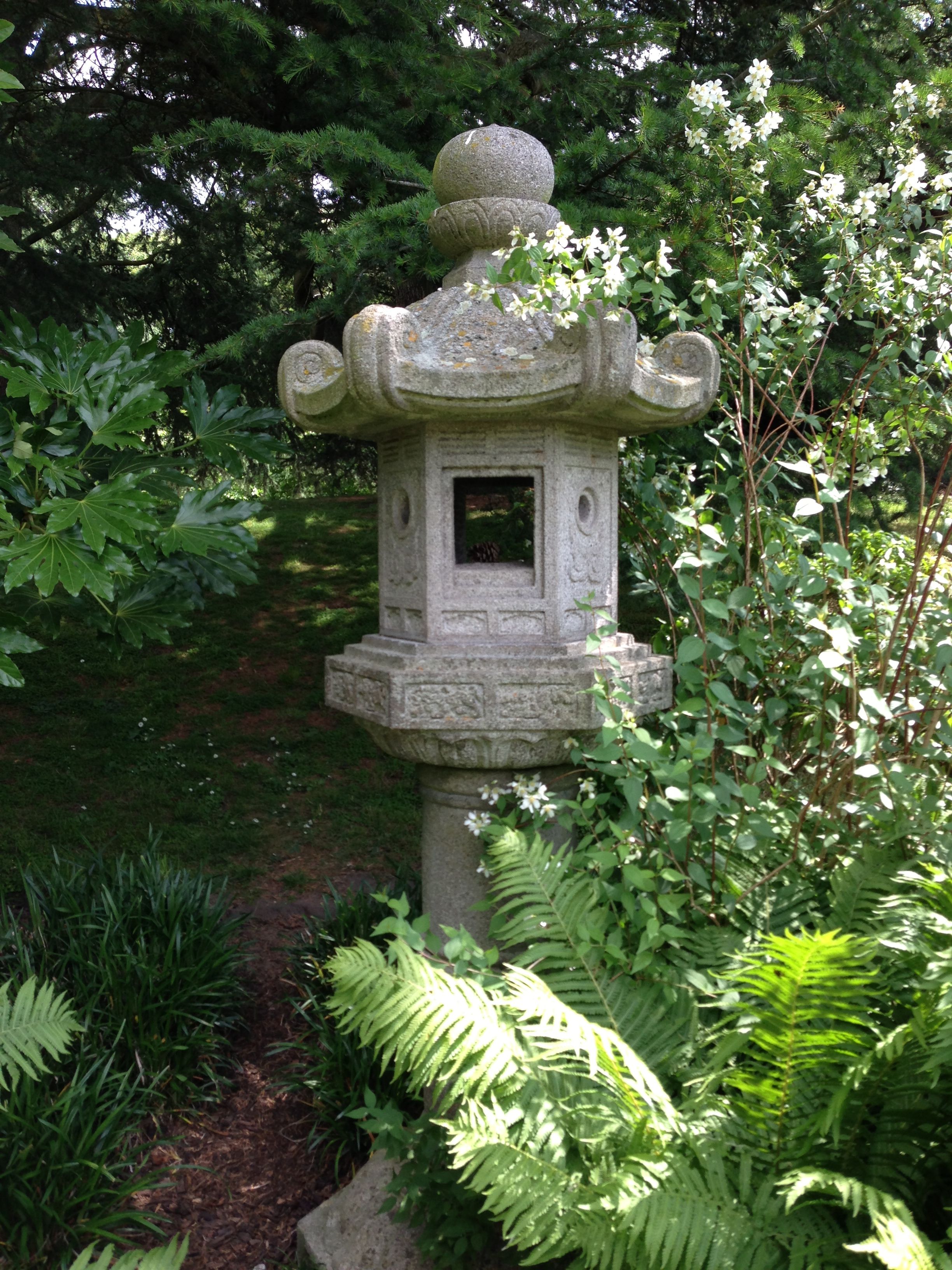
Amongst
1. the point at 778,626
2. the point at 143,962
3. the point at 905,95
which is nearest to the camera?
the point at 905,95

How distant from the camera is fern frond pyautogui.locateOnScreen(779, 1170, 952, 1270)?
1.36 metres

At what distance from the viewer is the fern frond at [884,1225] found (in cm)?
136

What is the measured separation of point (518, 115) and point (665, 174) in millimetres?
775

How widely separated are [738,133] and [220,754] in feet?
15.7

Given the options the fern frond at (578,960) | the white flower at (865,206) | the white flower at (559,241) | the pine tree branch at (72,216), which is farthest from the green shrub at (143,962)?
the pine tree branch at (72,216)

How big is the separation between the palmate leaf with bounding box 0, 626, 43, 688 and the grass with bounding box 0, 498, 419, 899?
2350 mm

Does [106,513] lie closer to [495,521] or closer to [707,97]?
[707,97]

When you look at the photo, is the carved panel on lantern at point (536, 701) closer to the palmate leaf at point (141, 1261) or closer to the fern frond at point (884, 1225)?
the fern frond at point (884, 1225)

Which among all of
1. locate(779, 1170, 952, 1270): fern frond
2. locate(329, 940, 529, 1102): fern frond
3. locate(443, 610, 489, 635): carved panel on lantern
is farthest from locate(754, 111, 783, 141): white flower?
locate(779, 1170, 952, 1270): fern frond

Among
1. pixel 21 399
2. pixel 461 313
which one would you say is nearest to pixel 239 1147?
pixel 21 399

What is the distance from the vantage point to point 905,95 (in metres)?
2.70

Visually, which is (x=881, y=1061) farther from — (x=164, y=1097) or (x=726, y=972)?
(x=164, y=1097)

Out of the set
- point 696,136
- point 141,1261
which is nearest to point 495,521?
point 696,136

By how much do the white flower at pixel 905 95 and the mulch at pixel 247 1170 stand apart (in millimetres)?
3776
